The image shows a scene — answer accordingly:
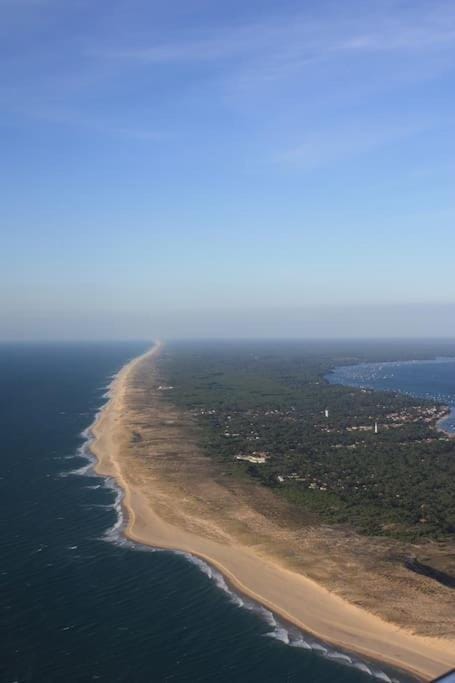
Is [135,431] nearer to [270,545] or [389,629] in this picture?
[270,545]

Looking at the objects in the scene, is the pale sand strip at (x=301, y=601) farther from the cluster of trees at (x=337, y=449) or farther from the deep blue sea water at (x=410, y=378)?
the deep blue sea water at (x=410, y=378)

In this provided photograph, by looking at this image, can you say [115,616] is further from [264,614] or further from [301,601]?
[301,601]

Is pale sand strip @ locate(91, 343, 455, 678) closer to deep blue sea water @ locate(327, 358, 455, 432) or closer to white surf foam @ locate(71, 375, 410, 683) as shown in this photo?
white surf foam @ locate(71, 375, 410, 683)

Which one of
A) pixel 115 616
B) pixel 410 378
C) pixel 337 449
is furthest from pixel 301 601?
pixel 410 378

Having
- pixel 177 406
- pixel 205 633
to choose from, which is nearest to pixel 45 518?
pixel 205 633

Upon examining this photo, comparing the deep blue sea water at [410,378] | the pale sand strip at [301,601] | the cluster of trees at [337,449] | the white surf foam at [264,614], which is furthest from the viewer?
the deep blue sea water at [410,378]

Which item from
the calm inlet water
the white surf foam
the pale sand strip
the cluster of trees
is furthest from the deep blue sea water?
the calm inlet water

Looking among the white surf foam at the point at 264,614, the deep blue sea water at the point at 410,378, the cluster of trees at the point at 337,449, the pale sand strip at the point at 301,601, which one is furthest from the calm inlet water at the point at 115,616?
the deep blue sea water at the point at 410,378
